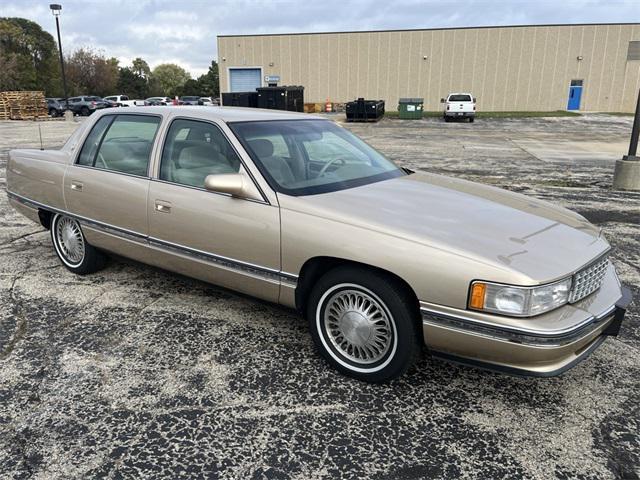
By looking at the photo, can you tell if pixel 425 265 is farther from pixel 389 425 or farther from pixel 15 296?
pixel 15 296

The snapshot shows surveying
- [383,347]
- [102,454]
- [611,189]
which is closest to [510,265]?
[383,347]

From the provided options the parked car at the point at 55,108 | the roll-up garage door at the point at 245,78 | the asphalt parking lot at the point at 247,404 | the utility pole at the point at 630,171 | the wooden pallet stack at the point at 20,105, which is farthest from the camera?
the roll-up garage door at the point at 245,78

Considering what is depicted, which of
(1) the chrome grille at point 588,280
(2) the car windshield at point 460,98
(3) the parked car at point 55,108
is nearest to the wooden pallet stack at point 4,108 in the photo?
(3) the parked car at point 55,108

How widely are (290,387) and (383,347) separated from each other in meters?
0.59

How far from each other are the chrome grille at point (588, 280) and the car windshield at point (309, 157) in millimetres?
1501

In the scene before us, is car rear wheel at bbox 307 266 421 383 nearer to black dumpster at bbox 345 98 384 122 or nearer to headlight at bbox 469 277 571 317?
headlight at bbox 469 277 571 317

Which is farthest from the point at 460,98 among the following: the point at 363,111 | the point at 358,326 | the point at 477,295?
the point at 477,295

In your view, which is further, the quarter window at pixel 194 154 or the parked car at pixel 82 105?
the parked car at pixel 82 105

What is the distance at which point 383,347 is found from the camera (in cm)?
294

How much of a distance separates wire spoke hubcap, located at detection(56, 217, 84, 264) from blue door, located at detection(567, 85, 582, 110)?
4949cm

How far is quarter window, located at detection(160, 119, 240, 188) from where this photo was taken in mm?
3541

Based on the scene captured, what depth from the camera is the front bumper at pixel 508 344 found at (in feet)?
8.09

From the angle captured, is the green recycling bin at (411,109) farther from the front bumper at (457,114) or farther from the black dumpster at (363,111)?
the front bumper at (457,114)

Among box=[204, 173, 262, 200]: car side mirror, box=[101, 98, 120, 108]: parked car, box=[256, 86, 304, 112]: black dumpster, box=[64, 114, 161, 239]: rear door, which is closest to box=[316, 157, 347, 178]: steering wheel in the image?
box=[204, 173, 262, 200]: car side mirror
